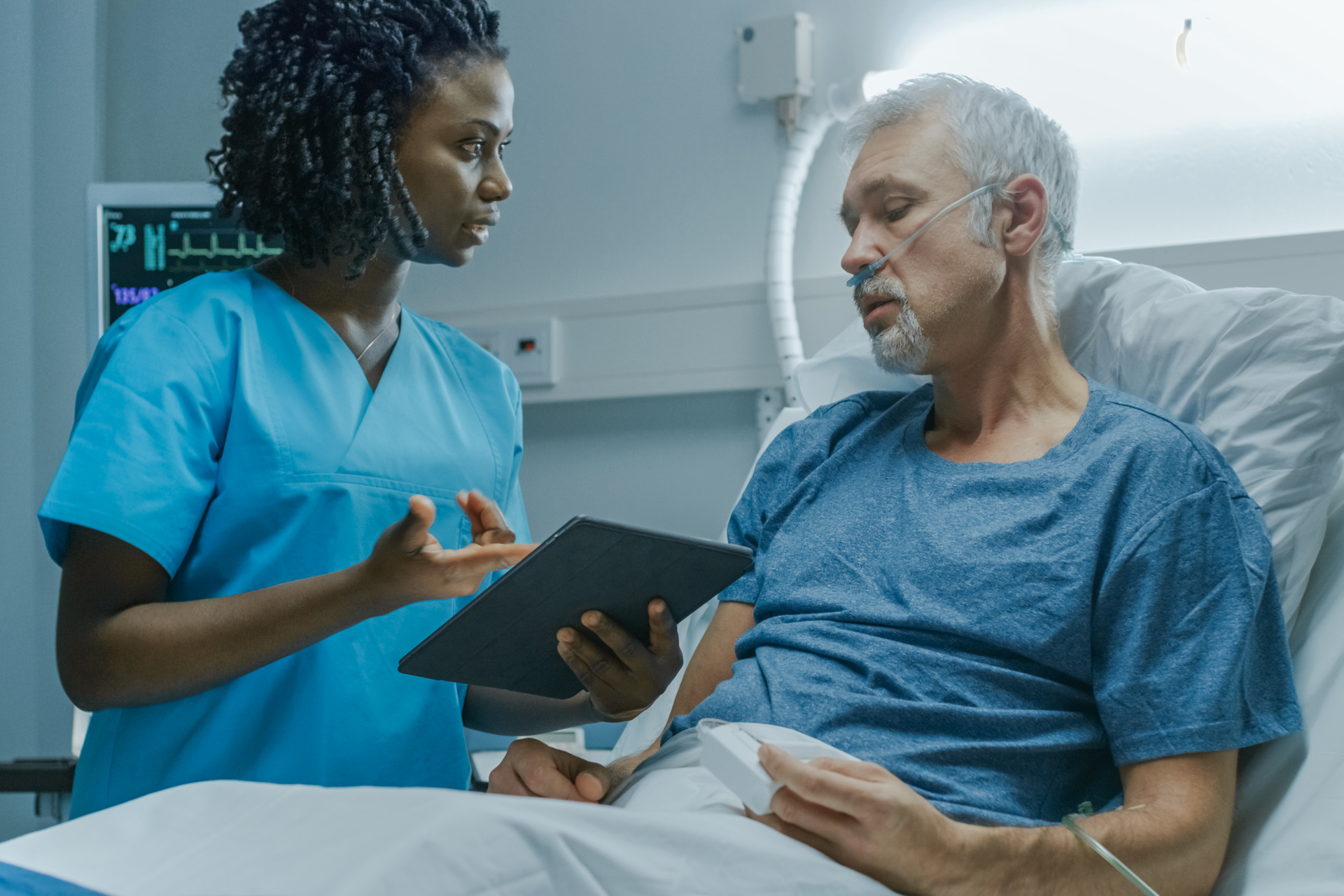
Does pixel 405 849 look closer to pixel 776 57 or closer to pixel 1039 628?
pixel 1039 628

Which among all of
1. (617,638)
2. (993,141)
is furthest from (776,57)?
(617,638)

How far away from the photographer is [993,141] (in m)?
1.24

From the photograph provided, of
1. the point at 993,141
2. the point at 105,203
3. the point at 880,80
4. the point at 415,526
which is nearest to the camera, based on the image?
the point at 415,526

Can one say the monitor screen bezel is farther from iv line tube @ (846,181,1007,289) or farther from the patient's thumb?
the patient's thumb

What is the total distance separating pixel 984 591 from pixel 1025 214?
467 millimetres

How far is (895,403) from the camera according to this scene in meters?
1.34

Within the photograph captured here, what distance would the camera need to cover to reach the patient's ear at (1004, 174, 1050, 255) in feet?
4.07

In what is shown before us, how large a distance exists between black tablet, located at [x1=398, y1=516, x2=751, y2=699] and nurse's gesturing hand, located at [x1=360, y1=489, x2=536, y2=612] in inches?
1.6

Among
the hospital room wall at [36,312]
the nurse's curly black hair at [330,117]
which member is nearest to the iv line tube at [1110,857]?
the nurse's curly black hair at [330,117]

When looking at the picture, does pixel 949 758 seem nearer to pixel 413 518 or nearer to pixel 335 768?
pixel 413 518

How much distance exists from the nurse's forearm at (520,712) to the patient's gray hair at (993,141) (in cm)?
69

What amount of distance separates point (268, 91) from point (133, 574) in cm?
52

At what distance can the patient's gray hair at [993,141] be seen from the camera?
4.02 feet

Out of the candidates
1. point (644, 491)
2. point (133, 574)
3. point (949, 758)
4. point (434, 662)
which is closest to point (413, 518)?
point (434, 662)
